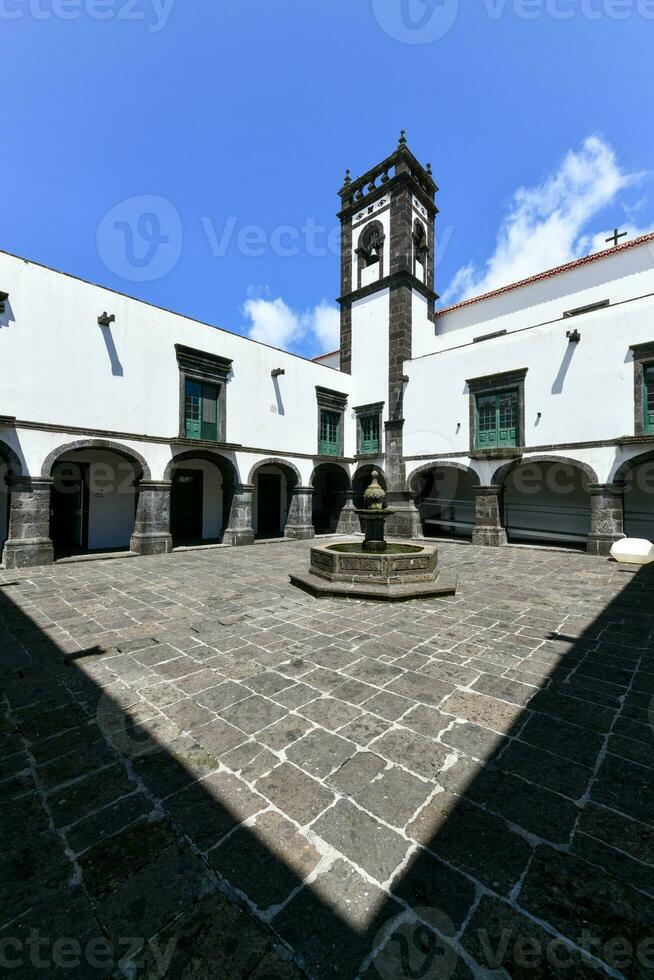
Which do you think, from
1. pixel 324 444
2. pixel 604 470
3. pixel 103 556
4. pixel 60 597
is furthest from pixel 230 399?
pixel 604 470

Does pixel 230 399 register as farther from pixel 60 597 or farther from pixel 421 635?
pixel 421 635

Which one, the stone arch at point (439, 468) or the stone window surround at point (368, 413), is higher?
the stone window surround at point (368, 413)

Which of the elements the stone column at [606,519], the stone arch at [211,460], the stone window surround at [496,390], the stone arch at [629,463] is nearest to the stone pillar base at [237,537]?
the stone arch at [211,460]

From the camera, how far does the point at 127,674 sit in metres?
3.72

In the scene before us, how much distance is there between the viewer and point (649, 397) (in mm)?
11328

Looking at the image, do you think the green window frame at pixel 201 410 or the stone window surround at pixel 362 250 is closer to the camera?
the green window frame at pixel 201 410

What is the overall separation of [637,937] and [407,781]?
1098 millimetres

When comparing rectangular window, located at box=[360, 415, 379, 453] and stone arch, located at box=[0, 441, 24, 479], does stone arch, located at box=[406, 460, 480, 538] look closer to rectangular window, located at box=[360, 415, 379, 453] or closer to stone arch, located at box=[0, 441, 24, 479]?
rectangular window, located at box=[360, 415, 379, 453]

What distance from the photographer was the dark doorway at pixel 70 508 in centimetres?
1237

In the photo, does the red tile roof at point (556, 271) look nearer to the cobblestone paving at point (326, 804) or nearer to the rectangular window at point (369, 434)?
the rectangular window at point (369, 434)

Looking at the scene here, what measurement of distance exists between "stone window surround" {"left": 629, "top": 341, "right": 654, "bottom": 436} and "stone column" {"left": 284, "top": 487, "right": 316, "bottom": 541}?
35.9ft

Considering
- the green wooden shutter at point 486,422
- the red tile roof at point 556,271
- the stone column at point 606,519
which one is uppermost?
the red tile roof at point 556,271

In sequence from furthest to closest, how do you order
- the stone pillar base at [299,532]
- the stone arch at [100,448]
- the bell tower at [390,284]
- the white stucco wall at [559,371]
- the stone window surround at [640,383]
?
the bell tower at [390,284] < the stone pillar base at [299,532] < the white stucco wall at [559,371] < the stone window surround at [640,383] < the stone arch at [100,448]

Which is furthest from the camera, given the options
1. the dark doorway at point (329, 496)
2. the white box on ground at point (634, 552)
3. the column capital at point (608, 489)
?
the dark doorway at point (329, 496)
